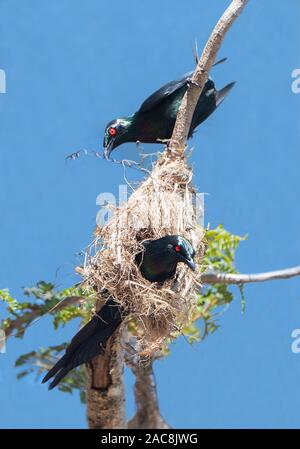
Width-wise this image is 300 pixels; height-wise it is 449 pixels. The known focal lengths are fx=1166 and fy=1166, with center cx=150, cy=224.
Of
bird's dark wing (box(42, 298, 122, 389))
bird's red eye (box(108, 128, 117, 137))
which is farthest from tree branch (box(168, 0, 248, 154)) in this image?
bird's dark wing (box(42, 298, 122, 389))

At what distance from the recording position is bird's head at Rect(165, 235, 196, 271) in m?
5.03

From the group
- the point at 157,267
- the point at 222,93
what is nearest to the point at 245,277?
the point at 222,93

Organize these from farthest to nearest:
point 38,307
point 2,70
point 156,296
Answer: point 2,70
point 38,307
point 156,296


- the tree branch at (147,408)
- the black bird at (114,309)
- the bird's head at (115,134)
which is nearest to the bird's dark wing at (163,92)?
the bird's head at (115,134)

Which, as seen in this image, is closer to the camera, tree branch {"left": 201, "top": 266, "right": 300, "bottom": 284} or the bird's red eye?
the bird's red eye

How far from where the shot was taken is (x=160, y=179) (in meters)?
5.35

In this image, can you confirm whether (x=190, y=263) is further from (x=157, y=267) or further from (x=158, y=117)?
(x=158, y=117)

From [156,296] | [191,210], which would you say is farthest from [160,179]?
[156,296]

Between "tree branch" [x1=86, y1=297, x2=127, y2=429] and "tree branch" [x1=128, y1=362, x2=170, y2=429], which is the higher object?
"tree branch" [x1=128, y1=362, x2=170, y2=429]

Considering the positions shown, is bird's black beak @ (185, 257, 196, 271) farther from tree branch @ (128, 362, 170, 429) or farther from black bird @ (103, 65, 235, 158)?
tree branch @ (128, 362, 170, 429)

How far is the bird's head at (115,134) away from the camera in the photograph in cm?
587

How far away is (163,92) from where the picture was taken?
583cm

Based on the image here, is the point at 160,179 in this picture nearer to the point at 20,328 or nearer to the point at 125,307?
the point at 125,307
